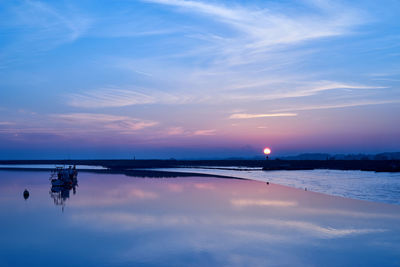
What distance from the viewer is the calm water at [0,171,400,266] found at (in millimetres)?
15422

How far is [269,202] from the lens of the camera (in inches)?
1230

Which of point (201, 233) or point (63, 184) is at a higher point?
point (63, 184)

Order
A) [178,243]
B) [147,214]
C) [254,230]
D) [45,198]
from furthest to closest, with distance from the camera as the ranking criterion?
[45,198], [147,214], [254,230], [178,243]

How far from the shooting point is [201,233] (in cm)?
1972

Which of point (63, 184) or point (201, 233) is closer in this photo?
point (201, 233)

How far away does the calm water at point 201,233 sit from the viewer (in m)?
15.4

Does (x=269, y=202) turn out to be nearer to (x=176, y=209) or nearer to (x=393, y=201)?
(x=176, y=209)

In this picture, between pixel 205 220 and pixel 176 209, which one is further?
pixel 176 209

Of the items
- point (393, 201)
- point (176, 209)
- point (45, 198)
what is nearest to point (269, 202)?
point (176, 209)

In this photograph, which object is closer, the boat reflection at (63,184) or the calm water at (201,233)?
the calm water at (201,233)

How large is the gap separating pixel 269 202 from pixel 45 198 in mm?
21802

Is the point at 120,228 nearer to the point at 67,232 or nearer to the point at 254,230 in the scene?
the point at 67,232

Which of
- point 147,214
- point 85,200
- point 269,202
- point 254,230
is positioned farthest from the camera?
point 85,200

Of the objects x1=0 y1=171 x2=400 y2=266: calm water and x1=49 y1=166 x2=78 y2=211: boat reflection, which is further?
x1=49 y1=166 x2=78 y2=211: boat reflection
